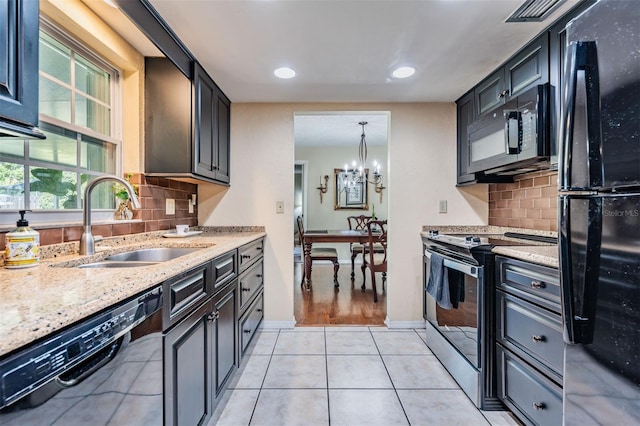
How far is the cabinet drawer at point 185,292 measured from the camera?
1064 millimetres

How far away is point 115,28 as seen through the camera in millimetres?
1740

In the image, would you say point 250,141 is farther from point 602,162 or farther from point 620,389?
point 620,389

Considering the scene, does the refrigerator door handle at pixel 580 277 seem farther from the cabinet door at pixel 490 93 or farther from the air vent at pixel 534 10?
the cabinet door at pixel 490 93

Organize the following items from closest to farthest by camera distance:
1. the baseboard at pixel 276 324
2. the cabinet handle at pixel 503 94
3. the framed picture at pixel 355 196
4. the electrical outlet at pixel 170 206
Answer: the cabinet handle at pixel 503 94 → the electrical outlet at pixel 170 206 → the baseboard at pixel 276 324 → the framed picture at pixel 355 196

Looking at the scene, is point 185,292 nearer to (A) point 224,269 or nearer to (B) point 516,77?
(A) point 224,269

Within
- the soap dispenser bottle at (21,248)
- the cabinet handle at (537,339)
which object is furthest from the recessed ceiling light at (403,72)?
the soap dispenser bottle at (21,248)

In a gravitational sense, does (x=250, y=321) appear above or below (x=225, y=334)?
below

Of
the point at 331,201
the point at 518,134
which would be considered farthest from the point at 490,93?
the point at 331,201

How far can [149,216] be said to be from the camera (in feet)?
6.82

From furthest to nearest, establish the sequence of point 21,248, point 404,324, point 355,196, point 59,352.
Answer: point 355,196
point 404,324
point 21,248
point 59,352

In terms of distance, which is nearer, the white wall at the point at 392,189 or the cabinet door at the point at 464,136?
the cabinet door at the point at 464,136

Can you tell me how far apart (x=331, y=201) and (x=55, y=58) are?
4.83 metres

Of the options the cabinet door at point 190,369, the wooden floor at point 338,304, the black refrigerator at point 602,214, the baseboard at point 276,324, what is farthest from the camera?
the wooden floor at point 338,304

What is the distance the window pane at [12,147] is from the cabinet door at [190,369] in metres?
1.05
